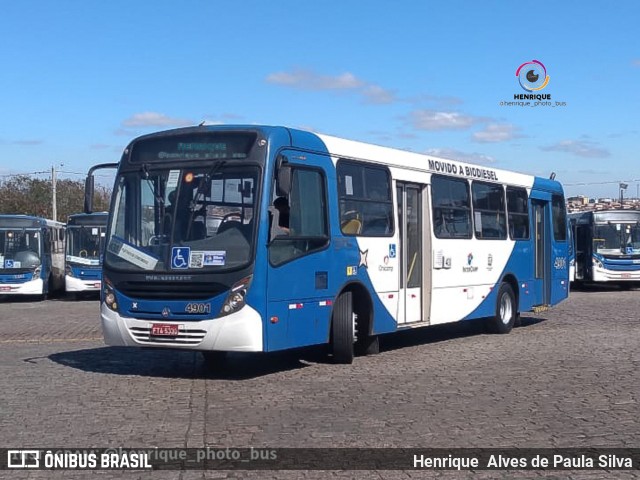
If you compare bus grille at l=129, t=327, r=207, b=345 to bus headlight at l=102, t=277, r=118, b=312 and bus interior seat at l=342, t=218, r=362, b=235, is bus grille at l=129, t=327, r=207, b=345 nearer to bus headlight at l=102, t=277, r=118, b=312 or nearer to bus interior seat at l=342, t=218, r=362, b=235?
bus headlight at l=102, t=277, r=118, b=312

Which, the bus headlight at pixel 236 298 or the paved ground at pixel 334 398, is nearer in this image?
the paved ground at pixel 334 398

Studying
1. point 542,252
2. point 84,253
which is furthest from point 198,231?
point 84,253

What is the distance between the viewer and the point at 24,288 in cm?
3025

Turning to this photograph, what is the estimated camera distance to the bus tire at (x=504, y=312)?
56.9 ft

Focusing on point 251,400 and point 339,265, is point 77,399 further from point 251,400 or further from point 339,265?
point 339,265

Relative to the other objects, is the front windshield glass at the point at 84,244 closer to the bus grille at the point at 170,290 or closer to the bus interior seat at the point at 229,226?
the bus grille at the point at 170,290

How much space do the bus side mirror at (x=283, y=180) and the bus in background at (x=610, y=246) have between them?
24868 millimetres

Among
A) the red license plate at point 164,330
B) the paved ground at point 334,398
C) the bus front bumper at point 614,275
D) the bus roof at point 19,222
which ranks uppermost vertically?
the bus roof at point 19,222

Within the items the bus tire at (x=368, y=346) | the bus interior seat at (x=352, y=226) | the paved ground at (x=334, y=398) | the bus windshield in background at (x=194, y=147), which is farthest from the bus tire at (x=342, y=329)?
the bus windshield in background at (x=194, y=147)

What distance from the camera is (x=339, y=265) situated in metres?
12.2

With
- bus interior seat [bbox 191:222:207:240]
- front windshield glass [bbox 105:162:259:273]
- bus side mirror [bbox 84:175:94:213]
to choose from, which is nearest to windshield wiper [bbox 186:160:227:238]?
front windshield glass [bbox 105:162:259:273]

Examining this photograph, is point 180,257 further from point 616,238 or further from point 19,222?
point 616,238

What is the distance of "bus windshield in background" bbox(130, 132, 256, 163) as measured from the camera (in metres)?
11.1

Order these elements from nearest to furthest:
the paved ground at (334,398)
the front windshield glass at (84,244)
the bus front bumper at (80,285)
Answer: the paved ground at (334,398), the bus front bumper at (80,285), the front windshield glass at (84,244)
